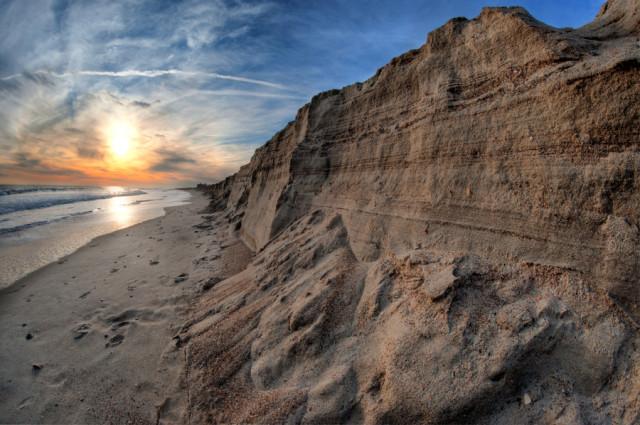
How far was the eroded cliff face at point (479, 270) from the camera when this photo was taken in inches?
96.3

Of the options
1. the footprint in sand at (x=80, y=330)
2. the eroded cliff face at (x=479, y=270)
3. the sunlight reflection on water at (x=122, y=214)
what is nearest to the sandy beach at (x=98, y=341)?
the footprint in sand at (x=80, y=330)

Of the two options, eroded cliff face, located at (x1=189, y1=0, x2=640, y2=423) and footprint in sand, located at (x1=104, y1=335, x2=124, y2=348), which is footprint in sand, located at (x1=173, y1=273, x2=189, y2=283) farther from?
eroded cliff face, located at (x1=189, y1=0, x2=640, y2=423)

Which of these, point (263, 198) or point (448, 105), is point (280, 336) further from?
point (263, 198)

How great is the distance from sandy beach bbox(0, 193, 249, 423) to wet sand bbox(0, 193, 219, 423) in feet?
0.05

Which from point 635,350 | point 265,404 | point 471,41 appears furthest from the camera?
point 471,41

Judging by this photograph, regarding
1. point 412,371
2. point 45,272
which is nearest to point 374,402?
point 412,371

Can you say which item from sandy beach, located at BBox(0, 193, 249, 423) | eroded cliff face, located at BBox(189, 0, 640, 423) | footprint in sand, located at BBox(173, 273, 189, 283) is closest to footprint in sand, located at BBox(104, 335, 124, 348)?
sandy beach, located at BBox(0, 193, 249, 423)

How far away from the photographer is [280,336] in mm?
3848

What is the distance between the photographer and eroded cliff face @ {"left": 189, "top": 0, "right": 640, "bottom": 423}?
8.02 feet

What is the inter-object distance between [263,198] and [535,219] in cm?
910

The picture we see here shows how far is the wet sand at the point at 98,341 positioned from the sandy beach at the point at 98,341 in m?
0.01

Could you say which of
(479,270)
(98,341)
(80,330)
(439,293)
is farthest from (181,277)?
(479,270)

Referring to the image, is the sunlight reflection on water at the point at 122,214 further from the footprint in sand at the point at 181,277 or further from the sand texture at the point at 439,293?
the sand texture at the point at 439,293

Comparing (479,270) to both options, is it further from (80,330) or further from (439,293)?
(80,330)
